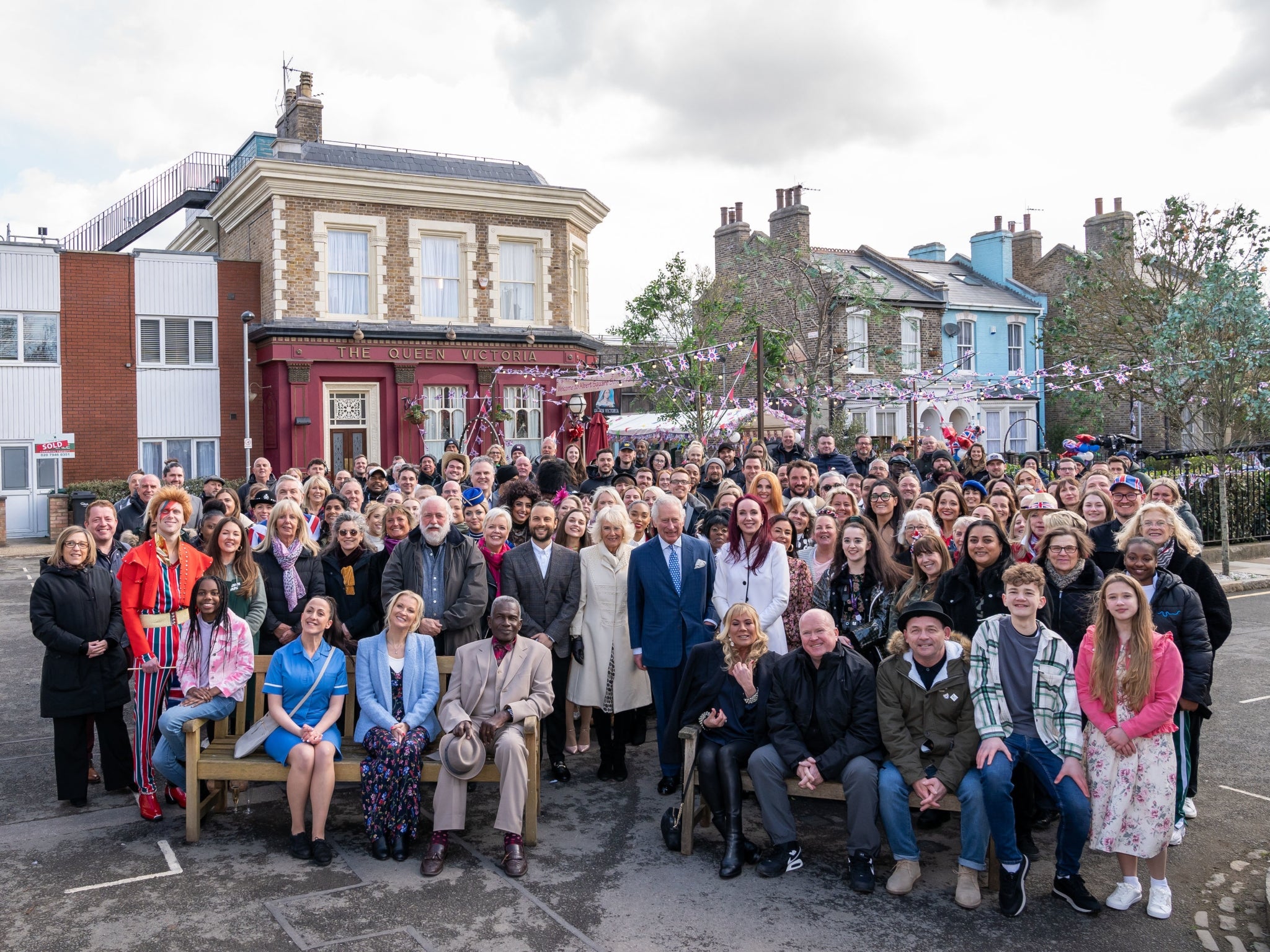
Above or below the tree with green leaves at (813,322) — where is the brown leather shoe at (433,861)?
below

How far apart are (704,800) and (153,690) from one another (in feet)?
11.8

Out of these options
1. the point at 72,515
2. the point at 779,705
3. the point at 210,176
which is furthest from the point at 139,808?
the point at 210,176

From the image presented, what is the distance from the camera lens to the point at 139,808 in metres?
6.36

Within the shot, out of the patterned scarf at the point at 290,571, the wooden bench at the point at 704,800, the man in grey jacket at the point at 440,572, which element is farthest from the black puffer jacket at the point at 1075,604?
the patterned scarf at the point at 290,571

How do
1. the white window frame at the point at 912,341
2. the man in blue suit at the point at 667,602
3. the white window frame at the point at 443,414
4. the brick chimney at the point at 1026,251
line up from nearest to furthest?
the man in blue suit at the point at 667,602, the white window frame at the point at 443,414, the white window frame at the point at 912,341, the brick chimney at the point at 1026,251

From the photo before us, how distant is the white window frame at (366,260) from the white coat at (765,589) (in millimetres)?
19280

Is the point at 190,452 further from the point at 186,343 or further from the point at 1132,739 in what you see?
the point at 1132,739

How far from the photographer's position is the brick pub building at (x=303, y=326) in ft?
77.2

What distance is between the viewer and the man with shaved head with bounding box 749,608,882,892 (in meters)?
5.35

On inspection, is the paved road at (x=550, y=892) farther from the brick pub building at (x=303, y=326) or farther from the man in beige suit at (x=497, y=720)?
the brick pub building at (x=303, y=326)

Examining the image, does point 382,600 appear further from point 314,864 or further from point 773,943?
point 773,943

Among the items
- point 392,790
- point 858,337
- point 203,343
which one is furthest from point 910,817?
point 858,337

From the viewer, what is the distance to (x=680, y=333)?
28234mm

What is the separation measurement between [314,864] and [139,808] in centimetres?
159
